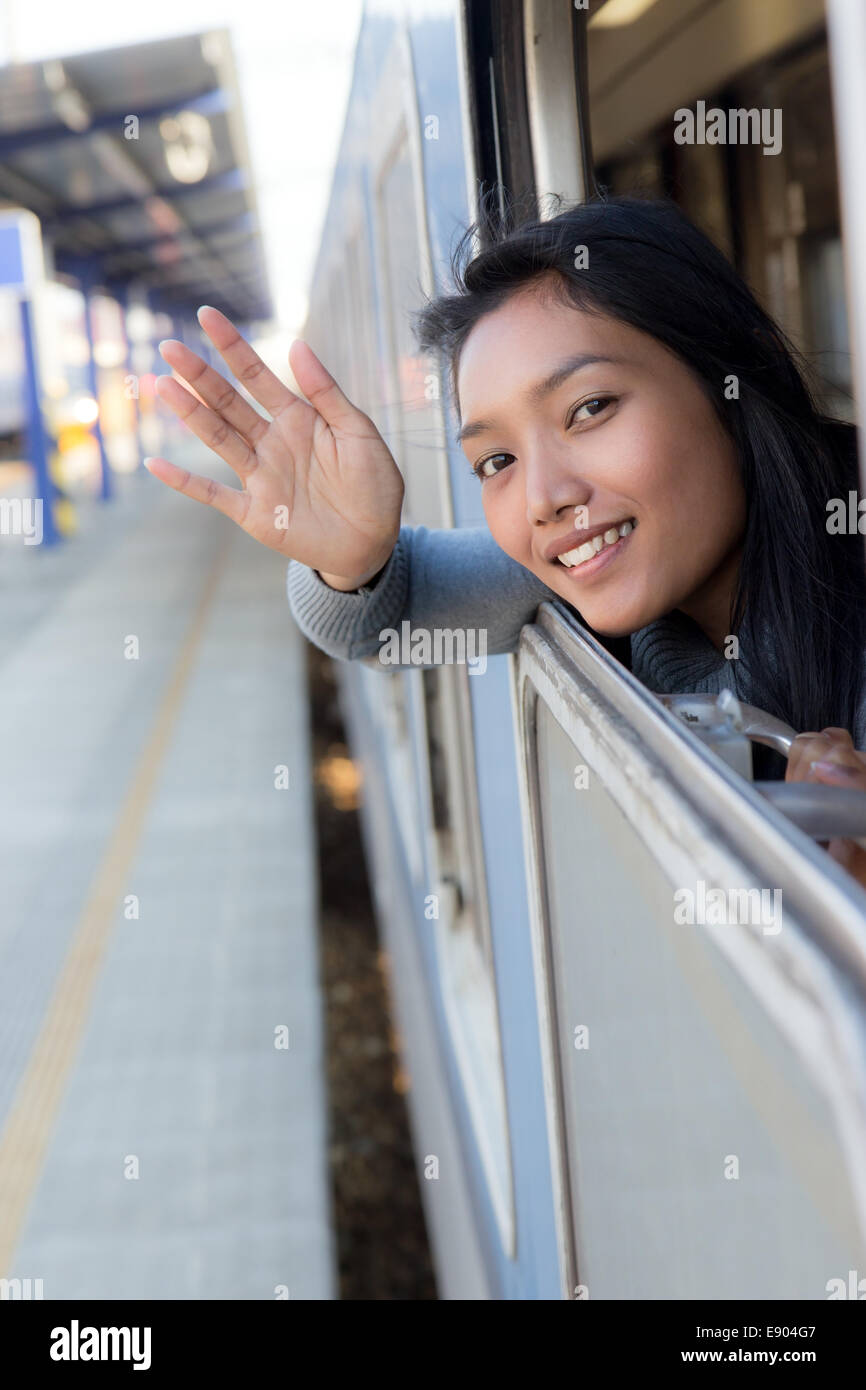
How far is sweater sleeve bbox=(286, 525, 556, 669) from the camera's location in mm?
1497

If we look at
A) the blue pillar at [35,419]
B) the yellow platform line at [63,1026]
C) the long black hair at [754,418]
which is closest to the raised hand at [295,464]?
the long black hair at [754,418]

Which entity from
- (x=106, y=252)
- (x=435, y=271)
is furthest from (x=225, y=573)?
(x=435, y=271)

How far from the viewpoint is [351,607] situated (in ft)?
4.94

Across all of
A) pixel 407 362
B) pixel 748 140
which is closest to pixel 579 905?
pixel 407 362

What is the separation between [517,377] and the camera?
1.22 meters

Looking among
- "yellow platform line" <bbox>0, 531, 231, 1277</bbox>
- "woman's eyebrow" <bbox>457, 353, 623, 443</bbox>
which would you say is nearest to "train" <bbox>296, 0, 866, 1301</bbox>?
"woman's eyebrow" <bbox>457, 353, 623, 443</bbox>

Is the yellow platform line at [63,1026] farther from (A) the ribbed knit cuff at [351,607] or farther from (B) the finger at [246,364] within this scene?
(B) the finger at [246,364]

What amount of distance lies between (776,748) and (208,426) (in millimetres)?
748

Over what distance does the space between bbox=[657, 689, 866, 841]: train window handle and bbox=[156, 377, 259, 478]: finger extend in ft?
2.15

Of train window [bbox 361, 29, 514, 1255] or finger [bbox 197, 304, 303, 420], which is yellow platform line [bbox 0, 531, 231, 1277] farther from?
finger [bbox 197, 304, 303, 420]

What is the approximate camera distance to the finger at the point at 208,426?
1358 millimetres
